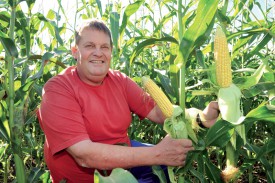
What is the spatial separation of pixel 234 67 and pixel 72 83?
163 centimetres

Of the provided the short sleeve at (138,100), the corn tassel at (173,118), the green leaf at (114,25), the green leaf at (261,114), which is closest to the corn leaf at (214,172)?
the corn tassel at (173,118)

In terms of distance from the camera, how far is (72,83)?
2.33m

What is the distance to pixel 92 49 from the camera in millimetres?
2342

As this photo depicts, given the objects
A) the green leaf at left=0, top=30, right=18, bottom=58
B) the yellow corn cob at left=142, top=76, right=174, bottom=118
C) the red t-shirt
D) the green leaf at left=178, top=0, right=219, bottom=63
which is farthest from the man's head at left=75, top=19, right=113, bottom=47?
the green leaf at left=178, top=0, right=219, bottom=63

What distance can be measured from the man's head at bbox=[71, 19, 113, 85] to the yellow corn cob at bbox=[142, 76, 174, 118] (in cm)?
61

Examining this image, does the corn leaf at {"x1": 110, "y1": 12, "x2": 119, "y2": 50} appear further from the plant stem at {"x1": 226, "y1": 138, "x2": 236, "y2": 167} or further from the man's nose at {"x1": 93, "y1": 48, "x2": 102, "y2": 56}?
the plant stem at {"x1": 226, "y1": 138, "x2": 236, "y2": 167}

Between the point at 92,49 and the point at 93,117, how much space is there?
46 centimetres

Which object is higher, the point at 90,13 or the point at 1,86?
the point at 90,13

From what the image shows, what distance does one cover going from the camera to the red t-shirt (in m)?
2.11

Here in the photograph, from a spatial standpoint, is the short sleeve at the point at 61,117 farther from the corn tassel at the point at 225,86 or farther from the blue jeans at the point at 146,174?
the corn tassel at the point at 225,86

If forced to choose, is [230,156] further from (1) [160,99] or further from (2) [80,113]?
(2) [80,113]

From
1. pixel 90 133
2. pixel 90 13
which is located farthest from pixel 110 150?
pixel 90 13

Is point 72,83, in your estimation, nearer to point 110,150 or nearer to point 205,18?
point 110,150

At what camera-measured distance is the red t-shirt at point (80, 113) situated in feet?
Result: 6.91
